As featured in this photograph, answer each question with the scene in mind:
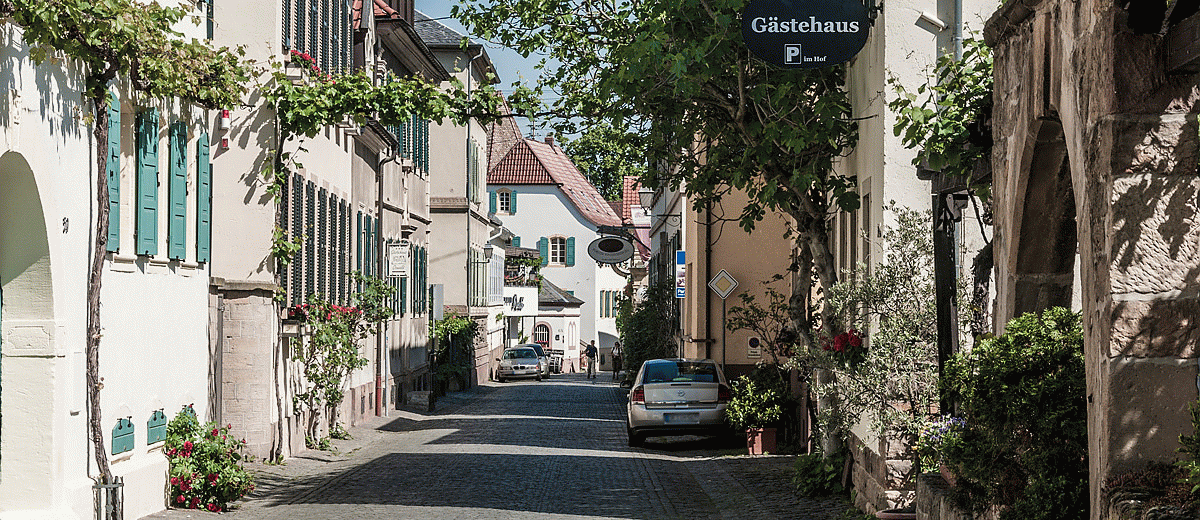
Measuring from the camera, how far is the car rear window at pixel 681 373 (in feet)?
71.9

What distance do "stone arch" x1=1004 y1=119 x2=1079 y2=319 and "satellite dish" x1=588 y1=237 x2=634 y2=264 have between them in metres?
37.8

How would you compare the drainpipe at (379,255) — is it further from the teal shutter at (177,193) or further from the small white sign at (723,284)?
the teal shutter at (177,193)

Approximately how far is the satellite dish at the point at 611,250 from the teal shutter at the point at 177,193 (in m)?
31.4

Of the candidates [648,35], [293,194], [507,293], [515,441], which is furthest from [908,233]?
[507,293]

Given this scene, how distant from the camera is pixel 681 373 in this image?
22.1 meters

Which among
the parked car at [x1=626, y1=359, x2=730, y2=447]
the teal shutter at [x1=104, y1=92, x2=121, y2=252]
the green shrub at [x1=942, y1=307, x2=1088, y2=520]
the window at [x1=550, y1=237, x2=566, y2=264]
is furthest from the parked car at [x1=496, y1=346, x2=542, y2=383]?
the green shrub at [x1=942, y1=307, x2=1088, y2=520]

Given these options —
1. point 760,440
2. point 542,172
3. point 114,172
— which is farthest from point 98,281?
point 542,172

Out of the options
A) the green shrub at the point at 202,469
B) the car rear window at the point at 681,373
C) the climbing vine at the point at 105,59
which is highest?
the climbing vine at the point at 105,59

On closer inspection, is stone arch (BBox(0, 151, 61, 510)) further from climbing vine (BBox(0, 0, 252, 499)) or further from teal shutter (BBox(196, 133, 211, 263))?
teal shutter (BBox(196, 133, 211, 263))

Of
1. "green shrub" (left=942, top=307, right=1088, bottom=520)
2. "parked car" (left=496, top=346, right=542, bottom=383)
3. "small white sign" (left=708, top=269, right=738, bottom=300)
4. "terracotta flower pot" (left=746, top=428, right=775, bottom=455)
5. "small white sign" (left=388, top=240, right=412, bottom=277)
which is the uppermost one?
"small white sign" (left=388, top=240, right=412, bottom=277)

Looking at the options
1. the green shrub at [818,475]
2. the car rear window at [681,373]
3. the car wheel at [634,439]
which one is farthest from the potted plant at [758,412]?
the green shrub at [818,475]

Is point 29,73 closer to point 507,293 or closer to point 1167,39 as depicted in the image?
point 1167,39

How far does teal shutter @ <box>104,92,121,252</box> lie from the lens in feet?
38.5

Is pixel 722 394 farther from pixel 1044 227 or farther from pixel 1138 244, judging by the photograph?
pixel 1138 244
